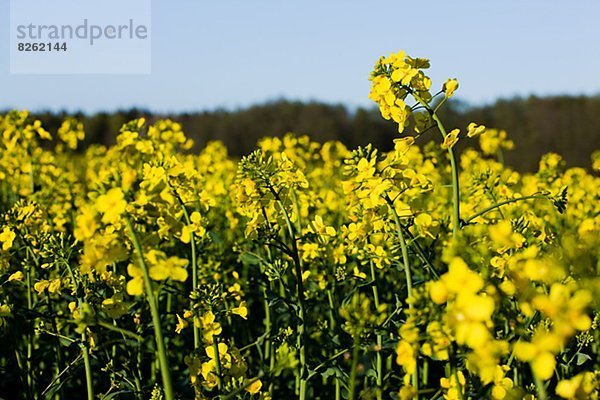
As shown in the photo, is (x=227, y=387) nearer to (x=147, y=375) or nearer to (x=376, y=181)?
(x=376, y=181)

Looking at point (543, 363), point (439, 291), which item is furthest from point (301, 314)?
point (543, 363)

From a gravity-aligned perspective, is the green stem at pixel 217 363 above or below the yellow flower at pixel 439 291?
below

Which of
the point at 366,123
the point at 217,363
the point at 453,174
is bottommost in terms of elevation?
the point at 217,363

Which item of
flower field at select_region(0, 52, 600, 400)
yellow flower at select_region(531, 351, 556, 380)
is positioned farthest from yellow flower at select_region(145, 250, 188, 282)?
yellow flower at select_region(531, 351, 556, 380)

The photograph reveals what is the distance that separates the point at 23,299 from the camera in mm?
5219

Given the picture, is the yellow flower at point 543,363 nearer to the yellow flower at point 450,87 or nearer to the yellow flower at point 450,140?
the yellow flower at point 450,140

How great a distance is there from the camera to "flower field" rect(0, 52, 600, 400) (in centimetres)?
176

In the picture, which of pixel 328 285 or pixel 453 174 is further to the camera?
pixel 328 285

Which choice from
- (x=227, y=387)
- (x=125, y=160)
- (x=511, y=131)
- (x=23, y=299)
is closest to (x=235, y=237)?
(x=125, y=160)

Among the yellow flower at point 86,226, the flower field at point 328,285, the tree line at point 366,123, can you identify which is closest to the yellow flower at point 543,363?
the flower field at point 328,285

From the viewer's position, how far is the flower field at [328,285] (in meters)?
1.76

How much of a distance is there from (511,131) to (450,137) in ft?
57.9

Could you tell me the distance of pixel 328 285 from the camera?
4.13 meters

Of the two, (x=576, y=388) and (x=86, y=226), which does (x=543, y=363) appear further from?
(x=86, y=226)
